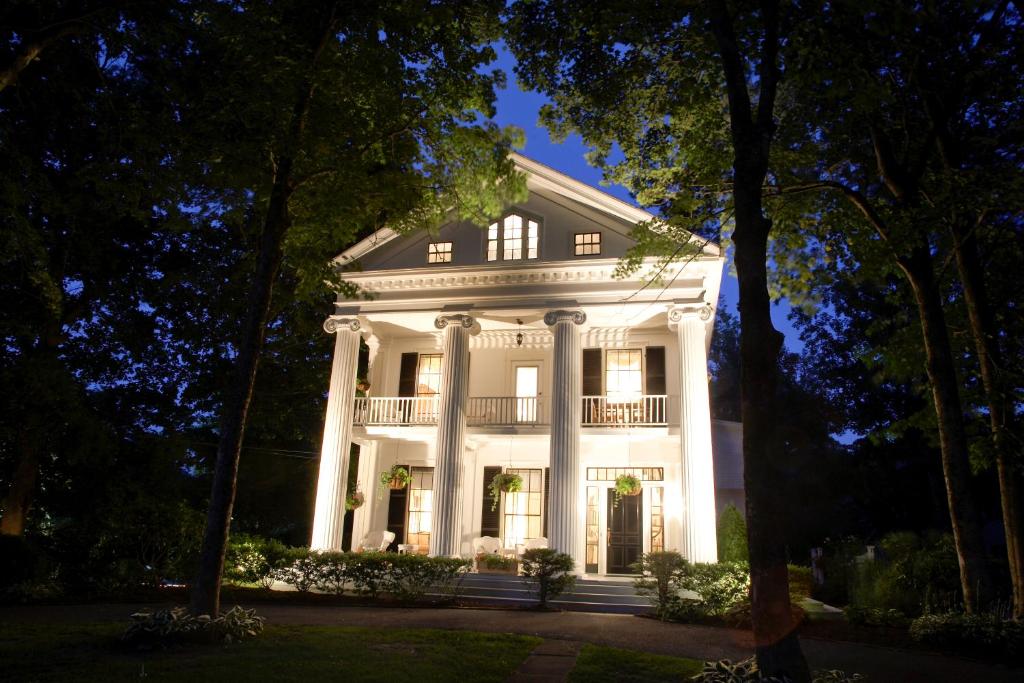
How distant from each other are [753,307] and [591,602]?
27.6 feet

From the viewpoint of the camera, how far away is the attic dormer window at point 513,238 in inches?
679

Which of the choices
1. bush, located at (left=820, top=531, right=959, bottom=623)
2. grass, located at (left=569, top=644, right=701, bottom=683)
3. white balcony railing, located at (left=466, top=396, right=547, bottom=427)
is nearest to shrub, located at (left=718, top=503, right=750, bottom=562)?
bush, located at (left=820, top=531, right=959, bottom=623)

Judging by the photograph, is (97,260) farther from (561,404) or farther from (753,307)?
(753,307)

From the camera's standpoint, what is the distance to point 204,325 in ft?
63.6

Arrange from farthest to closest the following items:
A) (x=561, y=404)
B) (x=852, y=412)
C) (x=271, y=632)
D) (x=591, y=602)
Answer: (x=852, y=412) < (x=561, y=404) < (x=591, y=602) < (x=271, y=632)

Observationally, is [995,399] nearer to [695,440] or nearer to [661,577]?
[695,440]

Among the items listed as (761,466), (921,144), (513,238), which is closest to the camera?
(761,466)

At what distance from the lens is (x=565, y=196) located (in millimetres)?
17141

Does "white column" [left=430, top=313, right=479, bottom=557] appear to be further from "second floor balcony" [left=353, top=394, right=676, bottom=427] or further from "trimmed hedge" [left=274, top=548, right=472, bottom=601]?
"trimmed hedge" [left=274, top=548, right=472, bottom=601]

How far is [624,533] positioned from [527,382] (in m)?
4.55

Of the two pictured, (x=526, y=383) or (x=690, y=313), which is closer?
(x=690, y=313)

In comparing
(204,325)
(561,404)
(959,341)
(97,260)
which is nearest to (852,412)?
(959,341)

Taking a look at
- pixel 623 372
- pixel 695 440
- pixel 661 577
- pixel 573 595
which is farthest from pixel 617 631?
pixel 623 372

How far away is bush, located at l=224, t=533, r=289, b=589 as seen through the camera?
13.9 metres
